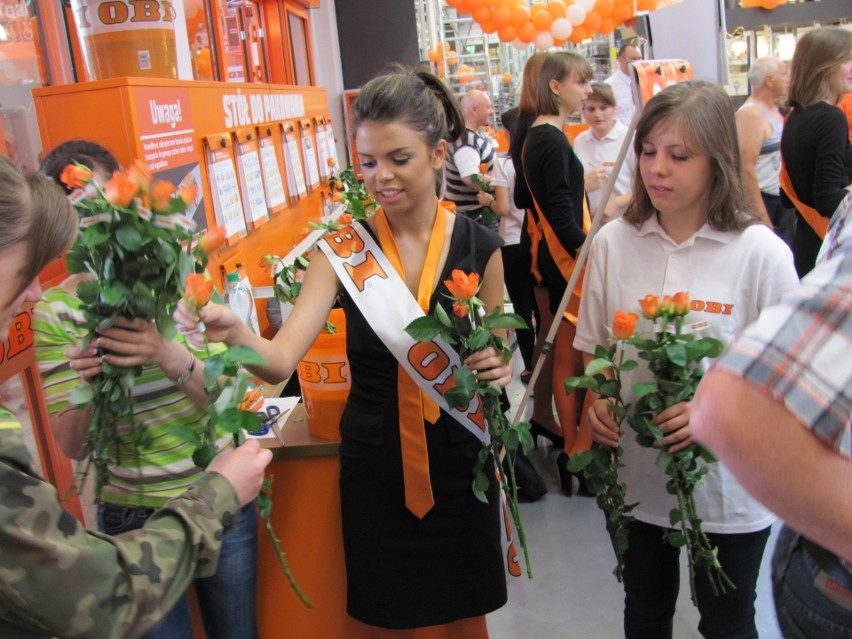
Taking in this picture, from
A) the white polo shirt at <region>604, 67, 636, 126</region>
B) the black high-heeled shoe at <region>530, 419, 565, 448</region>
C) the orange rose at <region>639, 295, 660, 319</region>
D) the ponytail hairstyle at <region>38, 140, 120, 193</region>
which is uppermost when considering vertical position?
the white polo shirt at <region>604, 67, 636, 126</region>

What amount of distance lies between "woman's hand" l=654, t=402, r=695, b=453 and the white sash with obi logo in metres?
0.41

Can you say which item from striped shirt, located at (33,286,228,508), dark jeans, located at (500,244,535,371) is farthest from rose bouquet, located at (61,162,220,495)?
dark jeans, located at (500,244,535,371)

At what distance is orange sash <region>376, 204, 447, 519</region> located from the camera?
1.72 metres

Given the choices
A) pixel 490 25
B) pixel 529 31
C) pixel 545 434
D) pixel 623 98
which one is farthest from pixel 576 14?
pixel 545 434

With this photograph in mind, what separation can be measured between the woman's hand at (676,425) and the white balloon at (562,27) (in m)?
6.78

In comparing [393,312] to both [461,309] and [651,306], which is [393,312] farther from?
[651,306]

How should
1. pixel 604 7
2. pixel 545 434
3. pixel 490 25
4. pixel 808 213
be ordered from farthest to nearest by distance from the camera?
pixel 490 25 < pixel 604 7 < pixel 808 213 < pixel 545 434

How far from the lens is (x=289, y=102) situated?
13.0 ft

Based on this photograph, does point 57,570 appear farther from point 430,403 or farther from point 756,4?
point 756,4

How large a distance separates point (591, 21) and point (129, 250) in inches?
286

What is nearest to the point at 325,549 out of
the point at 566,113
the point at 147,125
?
the point at 147,125

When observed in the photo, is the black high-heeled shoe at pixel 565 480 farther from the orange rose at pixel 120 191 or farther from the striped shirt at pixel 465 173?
the orange rose at pixel 120 191

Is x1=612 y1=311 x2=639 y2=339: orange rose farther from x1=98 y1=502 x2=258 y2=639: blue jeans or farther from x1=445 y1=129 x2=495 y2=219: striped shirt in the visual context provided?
x1=445 y1=129 x2=495 y2=219: striped shirt

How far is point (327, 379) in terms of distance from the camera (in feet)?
6.66
